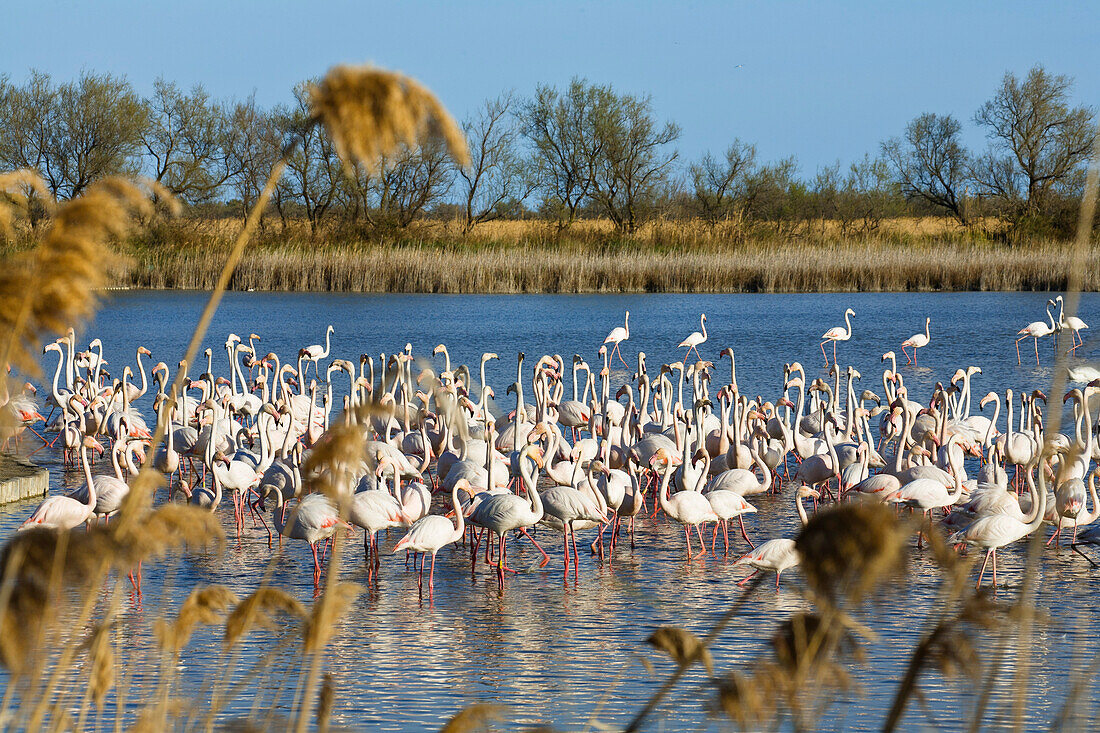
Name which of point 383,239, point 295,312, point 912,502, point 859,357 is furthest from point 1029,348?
point 383,239

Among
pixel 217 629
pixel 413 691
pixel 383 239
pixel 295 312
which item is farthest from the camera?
pixel 383 239

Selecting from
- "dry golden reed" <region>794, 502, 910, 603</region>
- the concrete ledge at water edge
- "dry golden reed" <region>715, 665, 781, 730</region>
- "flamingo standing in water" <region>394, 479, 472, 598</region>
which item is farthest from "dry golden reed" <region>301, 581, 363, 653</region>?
the concrete ledge at water edge

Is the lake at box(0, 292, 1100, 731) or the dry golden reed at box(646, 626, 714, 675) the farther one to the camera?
the lake at box(0, 292, 1100, 731)

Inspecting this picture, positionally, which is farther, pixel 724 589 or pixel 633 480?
pixel 633 480

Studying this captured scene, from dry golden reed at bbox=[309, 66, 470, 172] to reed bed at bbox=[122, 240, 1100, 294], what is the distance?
3005 centimetres

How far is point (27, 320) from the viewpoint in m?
1.77

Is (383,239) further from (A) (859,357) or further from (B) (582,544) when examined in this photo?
(B) (582,544)

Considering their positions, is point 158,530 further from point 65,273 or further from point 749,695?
point 749,695

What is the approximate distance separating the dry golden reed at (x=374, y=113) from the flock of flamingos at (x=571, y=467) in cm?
412

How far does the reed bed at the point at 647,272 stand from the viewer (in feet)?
103

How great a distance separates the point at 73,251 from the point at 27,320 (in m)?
0.14

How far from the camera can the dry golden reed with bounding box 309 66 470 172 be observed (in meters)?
1.61

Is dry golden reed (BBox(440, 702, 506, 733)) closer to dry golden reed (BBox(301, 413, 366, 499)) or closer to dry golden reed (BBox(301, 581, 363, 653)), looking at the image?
dry golden reed (BBox(301, 581, 363, 653))

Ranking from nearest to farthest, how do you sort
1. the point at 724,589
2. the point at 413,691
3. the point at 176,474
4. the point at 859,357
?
the point at 413,691
the point at 724,589
the point at 176,474
the point at 859,357
